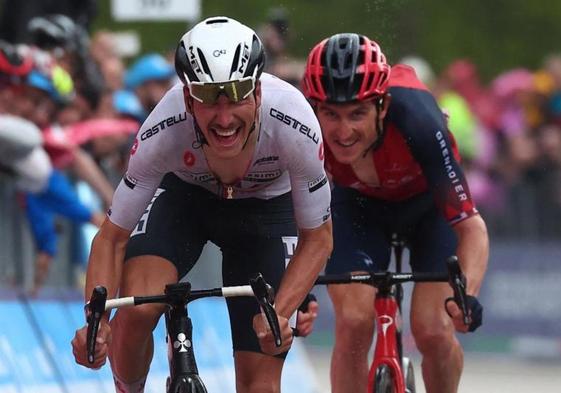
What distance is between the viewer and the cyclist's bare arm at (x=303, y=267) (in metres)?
6.99

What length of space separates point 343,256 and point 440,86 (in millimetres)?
9533

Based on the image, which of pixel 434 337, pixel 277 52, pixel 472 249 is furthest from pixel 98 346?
pixel 277 52

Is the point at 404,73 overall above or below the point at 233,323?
above

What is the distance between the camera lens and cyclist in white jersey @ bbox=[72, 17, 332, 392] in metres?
6.80

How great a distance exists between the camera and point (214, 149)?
689 centimetres

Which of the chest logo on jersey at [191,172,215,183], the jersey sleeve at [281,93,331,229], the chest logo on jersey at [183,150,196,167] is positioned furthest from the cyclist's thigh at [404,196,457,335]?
the chest logo on jersey at [183,150,196,167]

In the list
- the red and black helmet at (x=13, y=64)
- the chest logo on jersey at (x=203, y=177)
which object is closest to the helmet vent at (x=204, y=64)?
the chest logo on jersey at (x=203, y=177)

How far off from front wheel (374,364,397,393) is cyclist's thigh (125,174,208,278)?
1037mm

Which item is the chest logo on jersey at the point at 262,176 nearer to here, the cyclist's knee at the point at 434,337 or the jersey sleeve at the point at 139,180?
the jersey sleeve at the point at 139,180

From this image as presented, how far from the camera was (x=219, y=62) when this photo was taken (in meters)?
6.76

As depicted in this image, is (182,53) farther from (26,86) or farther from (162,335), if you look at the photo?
(162,335)

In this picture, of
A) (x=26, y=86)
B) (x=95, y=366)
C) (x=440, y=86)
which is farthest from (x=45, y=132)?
(x=440, y=86)

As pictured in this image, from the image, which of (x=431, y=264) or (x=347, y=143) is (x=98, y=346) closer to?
(x=347, y=143)

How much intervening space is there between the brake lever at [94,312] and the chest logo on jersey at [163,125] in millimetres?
874
